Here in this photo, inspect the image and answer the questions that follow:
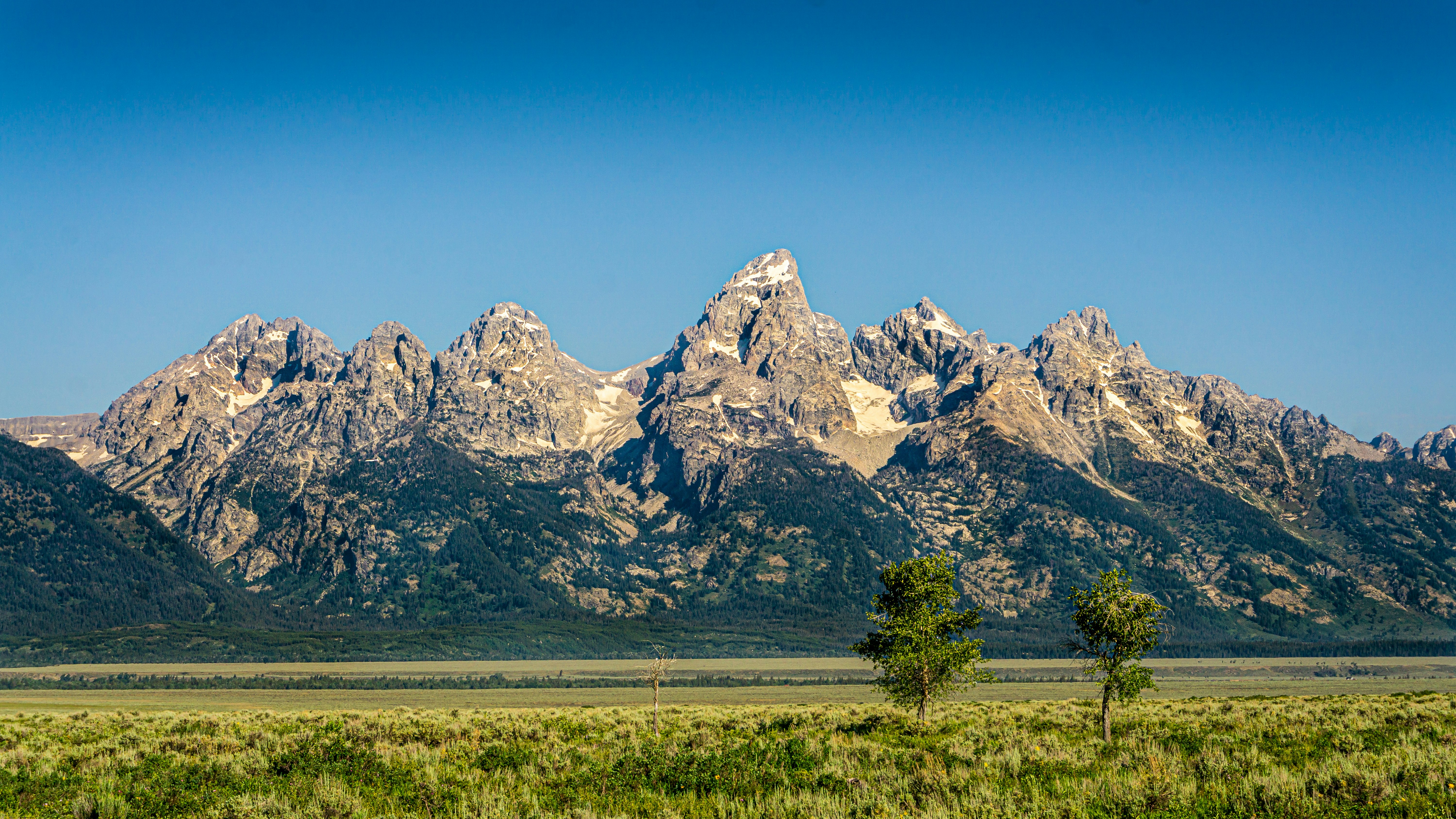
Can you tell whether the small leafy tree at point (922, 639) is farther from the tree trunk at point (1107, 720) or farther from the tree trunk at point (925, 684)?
the tree trunk at point (1107, 720)

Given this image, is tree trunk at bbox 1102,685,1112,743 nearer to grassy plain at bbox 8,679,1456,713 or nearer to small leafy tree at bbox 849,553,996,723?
small leafy tree at bbox 849,553,996,723

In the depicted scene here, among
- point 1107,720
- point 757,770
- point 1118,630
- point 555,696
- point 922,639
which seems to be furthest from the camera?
point 555,696

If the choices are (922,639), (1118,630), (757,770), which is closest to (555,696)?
(922,639)

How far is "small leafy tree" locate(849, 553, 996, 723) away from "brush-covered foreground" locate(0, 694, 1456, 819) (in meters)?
11.2

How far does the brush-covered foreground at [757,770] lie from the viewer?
70.0ft

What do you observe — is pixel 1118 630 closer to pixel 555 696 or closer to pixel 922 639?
pixel 922 639

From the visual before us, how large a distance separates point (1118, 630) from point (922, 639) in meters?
12.5

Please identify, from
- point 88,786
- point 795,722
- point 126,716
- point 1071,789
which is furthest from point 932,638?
point 126,716

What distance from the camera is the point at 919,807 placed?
22.0m

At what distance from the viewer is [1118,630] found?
5134 centimetres

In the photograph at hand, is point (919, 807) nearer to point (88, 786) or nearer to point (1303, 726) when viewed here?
point (88, 786)

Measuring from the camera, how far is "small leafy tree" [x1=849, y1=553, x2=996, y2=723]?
59906 mm

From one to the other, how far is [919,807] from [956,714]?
40981 mm

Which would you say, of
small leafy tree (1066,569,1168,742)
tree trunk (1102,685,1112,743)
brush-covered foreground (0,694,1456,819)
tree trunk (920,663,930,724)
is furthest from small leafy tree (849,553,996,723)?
brush-covered foreground (0,694,1456,819)
